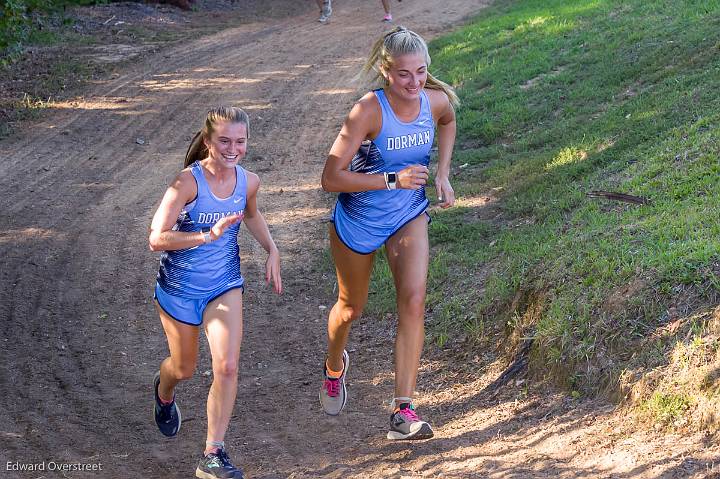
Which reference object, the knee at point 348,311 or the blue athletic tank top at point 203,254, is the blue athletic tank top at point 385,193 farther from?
the blue athletic tank top at point 203,254

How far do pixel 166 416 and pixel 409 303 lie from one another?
159 cm

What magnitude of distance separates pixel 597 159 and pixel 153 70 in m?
9.11

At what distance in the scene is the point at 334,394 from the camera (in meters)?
5.82

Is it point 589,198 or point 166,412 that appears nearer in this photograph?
point 166,412

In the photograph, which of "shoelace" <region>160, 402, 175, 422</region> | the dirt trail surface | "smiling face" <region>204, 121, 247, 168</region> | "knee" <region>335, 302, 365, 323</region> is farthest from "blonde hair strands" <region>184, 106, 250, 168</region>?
the dirt trail surface

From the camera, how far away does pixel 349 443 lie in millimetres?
5496

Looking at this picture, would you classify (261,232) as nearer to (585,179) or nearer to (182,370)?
(182,370)

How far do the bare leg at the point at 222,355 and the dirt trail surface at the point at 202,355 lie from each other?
0.51 metres

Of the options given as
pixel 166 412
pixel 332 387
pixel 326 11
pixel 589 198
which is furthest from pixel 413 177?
pixel 326 11

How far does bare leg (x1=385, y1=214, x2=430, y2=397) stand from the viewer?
512 centimetres

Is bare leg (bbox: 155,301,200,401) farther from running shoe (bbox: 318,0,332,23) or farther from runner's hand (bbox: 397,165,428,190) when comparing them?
running shoe (bbox: 318,0,332,23)

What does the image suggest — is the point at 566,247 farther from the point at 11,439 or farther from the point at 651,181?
the point at 11,439

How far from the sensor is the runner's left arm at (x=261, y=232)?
5047mm

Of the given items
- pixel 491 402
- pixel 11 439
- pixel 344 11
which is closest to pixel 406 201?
pixel 491 402
